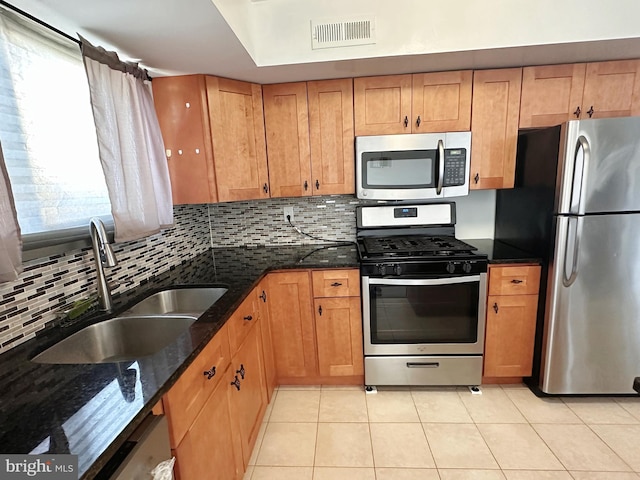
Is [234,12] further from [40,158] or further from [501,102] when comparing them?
[501,102]

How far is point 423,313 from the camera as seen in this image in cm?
204

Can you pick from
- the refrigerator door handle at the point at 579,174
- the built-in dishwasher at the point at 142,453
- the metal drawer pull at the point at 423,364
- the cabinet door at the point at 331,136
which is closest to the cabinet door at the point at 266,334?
the cabinet door at the point at 331,136

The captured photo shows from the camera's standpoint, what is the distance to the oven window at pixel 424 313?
2.01 meters

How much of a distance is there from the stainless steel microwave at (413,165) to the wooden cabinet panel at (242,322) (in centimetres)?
106

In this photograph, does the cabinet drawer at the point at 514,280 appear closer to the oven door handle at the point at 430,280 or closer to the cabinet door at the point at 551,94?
the oven door handle at the point at 430,280

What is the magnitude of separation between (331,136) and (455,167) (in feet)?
2.83

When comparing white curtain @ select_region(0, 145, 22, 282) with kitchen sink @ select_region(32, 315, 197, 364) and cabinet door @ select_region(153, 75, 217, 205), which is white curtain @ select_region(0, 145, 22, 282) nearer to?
kitchen sink @ select_region(32, 315, 197, 364)

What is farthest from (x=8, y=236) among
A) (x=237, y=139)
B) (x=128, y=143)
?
(x=237, y=139)

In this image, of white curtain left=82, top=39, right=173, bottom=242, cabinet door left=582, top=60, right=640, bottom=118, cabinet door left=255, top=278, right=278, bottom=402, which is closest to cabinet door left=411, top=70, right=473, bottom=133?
cabinet door left=582, top=60, right=640, bottom=118

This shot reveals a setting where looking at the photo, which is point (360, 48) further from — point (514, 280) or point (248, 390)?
point (248, 390)

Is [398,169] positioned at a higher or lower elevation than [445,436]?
higher

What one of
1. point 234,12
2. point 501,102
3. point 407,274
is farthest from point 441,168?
point 234,12

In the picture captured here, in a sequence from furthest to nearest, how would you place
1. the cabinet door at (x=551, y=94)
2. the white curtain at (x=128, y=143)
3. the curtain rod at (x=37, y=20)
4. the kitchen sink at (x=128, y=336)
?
the cabinet door at (x=551, y=94) < the white curtain at (x=128, y=143) < the kitchen sink at (x=128, y=336) < the curtain rod at (x=37, y=20)

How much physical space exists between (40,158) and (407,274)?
1905 mm
